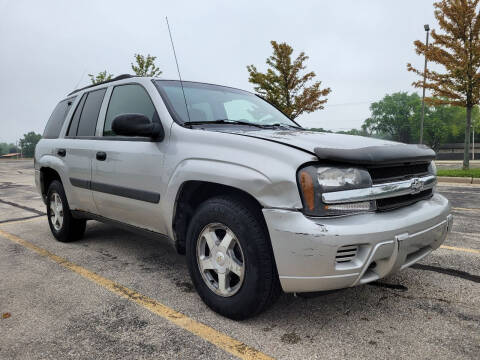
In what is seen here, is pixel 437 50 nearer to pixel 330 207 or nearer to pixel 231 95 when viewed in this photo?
pixel 231 95

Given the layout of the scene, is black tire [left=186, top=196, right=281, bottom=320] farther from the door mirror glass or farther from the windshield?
the windshield

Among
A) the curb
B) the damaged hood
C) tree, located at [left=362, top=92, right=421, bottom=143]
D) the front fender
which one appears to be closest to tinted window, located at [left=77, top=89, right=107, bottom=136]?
the front fender

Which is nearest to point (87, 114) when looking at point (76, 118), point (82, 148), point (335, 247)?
point (76, 118)

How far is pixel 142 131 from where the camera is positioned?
2768mm

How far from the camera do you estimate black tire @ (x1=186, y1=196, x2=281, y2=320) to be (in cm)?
215

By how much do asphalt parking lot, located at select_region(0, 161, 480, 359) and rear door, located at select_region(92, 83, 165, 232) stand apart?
0.56 metres

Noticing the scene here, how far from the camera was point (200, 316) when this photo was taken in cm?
244

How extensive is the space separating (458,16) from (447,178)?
5.97 m

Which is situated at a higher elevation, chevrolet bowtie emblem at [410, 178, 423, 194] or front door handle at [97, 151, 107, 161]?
front door handle at [97, 151, 107, 161]

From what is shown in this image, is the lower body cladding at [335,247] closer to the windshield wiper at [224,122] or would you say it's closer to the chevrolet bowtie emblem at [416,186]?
the chevrolet bowtie emblem at [416,186]

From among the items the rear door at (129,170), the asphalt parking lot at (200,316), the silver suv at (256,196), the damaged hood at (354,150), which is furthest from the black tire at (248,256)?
the rear door at (129,170)

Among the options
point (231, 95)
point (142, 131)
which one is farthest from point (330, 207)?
point (231, 95)

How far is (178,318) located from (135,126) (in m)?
1.37

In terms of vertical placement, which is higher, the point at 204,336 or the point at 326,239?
the point at 326,239
